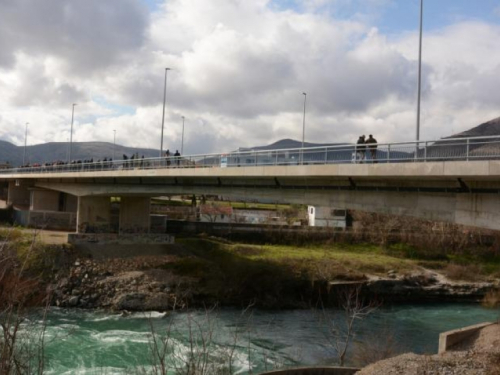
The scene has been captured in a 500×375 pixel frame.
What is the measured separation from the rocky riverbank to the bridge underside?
664cm

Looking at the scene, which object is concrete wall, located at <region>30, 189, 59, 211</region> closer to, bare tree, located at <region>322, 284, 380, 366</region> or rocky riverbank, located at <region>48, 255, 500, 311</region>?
rocky riverbank, located at <region>48, 255, 500, 311</region>

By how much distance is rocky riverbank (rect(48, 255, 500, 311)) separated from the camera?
31345 millimetres

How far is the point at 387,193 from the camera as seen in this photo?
781 inches

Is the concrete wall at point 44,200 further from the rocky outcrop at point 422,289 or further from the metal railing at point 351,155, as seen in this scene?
the rocky outcrop at point 422,289

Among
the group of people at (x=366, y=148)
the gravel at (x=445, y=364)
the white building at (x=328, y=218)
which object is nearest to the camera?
the gravel at (x=445, y=364)

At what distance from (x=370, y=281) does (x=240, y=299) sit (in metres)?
10.8

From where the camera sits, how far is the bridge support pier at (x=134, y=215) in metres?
43.1

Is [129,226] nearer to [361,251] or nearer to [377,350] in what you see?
[361,251]

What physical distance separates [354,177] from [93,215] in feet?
95.5

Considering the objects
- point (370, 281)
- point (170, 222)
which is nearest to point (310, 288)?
point (370, 281)

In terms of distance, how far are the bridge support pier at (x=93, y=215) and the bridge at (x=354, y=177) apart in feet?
16.6

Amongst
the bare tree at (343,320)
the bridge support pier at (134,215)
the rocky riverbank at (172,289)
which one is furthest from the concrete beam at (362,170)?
the bridge support pier at (134,215)

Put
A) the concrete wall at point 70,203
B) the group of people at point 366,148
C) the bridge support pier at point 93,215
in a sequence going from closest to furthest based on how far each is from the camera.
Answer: the group of people at point 366,148 → the bridge support pier at point 93,215 → the concrete wall at point 70,203

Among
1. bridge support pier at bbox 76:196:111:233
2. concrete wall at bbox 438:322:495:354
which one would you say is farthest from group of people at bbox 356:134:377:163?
bridge support pier at bbox 76:196:111:233
